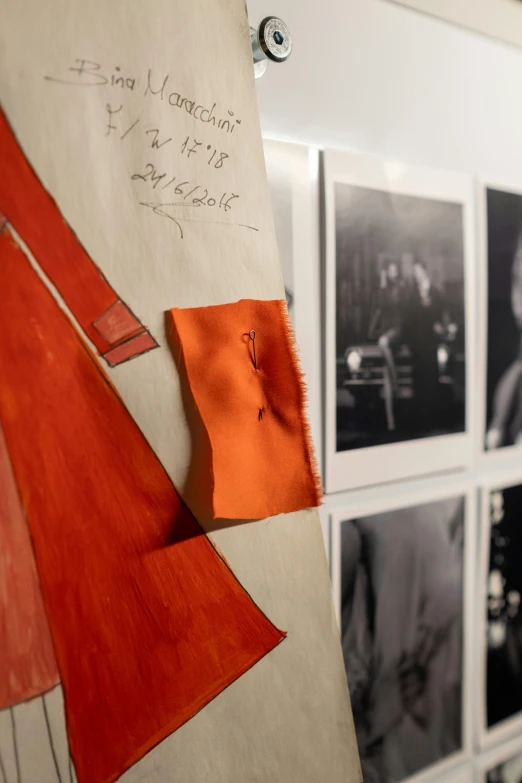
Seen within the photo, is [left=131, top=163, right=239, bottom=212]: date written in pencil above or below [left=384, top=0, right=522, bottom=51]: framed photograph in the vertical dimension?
below

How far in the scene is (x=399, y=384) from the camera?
2.37 feet

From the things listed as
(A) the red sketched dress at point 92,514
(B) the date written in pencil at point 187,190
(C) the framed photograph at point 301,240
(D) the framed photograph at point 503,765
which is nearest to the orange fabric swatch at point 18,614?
(A) the red sketched dress at point 92,514

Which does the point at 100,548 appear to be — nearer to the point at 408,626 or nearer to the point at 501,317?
the point at 408,626

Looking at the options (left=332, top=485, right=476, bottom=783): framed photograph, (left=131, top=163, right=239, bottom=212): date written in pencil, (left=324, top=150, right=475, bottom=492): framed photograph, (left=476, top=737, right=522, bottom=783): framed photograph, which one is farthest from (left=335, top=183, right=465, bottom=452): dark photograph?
(left=476, top=737, right=522, bottom=783): framed photograph

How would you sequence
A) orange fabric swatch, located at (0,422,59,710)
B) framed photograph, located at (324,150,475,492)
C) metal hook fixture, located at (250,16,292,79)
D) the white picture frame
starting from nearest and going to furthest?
orange fabric swatch, located at (0,422,59,710) < metal hook fixture, located at (250,16,292,79) < framed photograph, located at (324,150,475,492) < the white picture frame

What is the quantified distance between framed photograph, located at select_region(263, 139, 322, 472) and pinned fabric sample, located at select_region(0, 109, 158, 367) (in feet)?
0.81

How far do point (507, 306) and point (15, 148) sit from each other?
2.32ft

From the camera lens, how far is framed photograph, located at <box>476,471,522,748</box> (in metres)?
0.84

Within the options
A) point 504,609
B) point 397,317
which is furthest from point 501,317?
point 504,609

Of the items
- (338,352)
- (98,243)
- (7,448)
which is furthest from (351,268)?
(7,448)

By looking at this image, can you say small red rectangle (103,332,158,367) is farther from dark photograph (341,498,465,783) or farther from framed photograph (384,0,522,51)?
framed photograph (384,0,522,51)

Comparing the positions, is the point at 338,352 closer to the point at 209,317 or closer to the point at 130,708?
the point at 209,317

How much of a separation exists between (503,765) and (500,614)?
0.25 m

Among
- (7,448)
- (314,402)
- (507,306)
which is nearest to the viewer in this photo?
(7,448)
